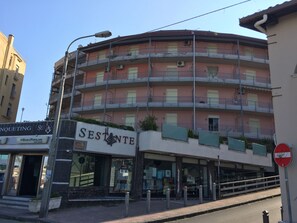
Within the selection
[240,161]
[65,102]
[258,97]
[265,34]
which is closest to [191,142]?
[240,161]

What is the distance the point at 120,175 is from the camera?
64.5ft

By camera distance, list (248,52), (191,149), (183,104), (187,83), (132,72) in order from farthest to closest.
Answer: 1. (248,52)
2. (132,72)
3. (187,83)
4. (183,104)
5. (191,149)

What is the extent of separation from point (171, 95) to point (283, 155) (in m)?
27.6

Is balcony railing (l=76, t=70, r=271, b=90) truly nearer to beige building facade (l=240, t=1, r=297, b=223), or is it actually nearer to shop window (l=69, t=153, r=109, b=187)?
shop window (l=69, t=153, r=109, b=187)

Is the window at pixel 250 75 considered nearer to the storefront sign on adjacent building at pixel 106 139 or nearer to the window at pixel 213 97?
the window at pixel 213 97

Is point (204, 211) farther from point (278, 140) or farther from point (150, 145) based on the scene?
point (278, 140)

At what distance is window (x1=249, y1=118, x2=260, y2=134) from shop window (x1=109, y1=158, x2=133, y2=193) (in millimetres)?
19959

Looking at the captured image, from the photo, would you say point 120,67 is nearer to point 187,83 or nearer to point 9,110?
→ point 187,83

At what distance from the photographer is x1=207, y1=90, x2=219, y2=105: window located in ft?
115

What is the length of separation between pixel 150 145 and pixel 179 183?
392cm

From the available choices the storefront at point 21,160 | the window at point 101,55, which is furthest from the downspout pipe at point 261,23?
the window at point 101,55

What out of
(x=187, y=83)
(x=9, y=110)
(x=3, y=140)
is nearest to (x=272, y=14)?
(x=3, y=140)

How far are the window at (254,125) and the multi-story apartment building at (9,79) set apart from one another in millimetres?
30324

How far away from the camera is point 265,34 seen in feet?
32.1
